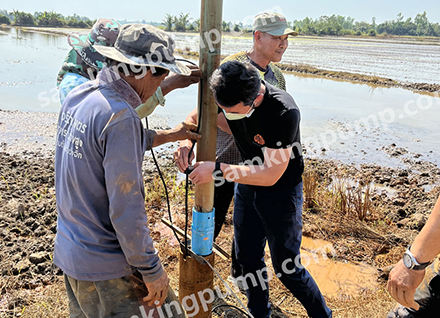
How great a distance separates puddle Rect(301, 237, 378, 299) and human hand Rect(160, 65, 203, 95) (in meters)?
2.41

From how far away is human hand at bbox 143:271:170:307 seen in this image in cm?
191

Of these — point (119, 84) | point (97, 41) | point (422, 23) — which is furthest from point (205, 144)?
point (422, 23)

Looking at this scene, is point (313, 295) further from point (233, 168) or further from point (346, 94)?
point (346, 94)

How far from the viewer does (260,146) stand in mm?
2562

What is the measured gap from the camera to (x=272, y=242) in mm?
2754

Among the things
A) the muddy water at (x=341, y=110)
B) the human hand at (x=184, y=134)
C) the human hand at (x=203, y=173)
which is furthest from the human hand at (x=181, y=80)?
the muddy water at (x=341, y=110)

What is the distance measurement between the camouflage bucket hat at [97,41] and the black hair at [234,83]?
0.93 metres

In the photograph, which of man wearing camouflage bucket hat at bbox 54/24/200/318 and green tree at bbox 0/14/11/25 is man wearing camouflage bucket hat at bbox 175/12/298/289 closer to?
man wearing camouflage bucket hat at bbox 54/24/200/318

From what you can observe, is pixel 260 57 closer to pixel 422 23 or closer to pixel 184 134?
pixel 184 134

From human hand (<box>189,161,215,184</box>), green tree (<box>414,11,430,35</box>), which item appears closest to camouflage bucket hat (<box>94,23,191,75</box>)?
human hand (<box>189,161,215,184</box>)

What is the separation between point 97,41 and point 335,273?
3101mm

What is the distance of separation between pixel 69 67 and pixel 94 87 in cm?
147

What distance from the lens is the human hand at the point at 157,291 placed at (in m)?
1.91

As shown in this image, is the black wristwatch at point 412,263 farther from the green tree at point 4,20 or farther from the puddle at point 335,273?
the green tree at point 4,20
